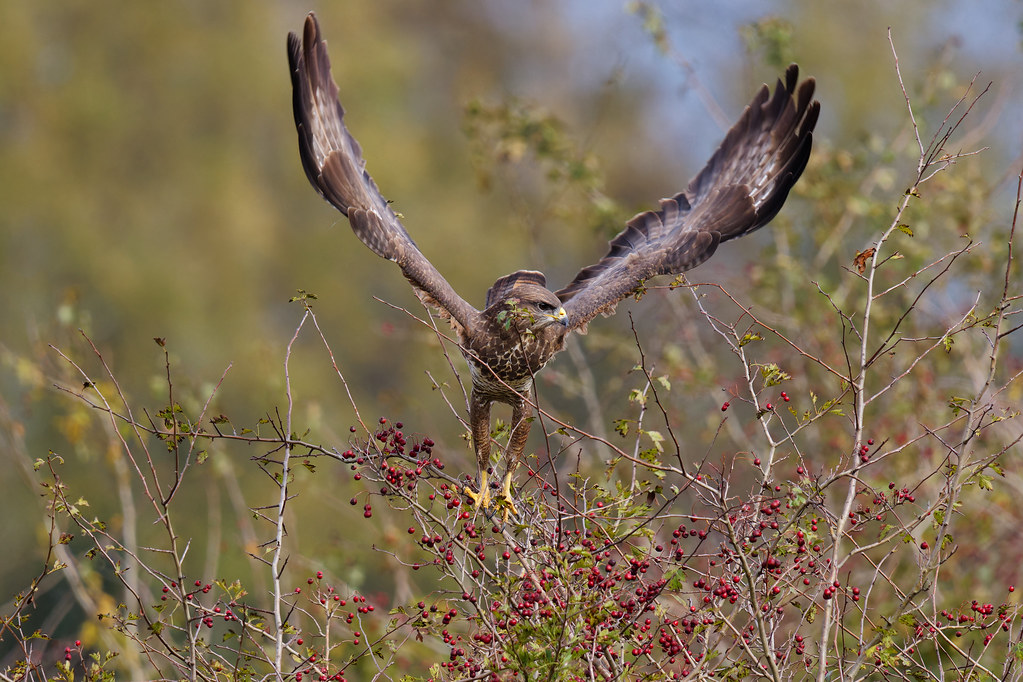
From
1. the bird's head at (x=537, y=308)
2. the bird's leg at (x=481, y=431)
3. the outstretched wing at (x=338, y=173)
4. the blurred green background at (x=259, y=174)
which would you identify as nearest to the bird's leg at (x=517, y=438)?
the bird's leg at (x=481, y=431)

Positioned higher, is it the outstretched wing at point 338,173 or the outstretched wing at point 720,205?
the outstretched wing at point 720,205

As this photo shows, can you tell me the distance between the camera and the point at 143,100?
879 inches

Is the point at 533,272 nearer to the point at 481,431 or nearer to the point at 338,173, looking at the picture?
the point at 481,431

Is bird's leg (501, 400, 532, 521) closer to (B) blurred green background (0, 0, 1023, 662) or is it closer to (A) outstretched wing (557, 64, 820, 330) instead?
(A) outstretched wing (557, 64, 820, 330)

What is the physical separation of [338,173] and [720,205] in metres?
2.03

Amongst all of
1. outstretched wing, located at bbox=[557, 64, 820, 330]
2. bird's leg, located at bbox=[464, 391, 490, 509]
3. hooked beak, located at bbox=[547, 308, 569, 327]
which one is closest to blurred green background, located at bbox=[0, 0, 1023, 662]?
outstretched wing, located at bbox=[557, 64, 820, 330]

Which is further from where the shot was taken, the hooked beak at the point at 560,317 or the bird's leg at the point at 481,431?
the bird's leg at the point at 481,431

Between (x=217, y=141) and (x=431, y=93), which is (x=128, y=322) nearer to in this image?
(x=217, y=141)

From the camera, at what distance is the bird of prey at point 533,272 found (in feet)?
17.6

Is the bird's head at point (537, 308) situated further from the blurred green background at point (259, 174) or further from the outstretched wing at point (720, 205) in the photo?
the blurred green background at point (259, 174)

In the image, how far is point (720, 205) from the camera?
6.22 meters

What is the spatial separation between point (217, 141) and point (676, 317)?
15.3 m

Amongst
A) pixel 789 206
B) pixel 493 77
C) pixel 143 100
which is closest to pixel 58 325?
pixel 789 206

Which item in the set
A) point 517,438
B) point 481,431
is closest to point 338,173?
point 481,431
